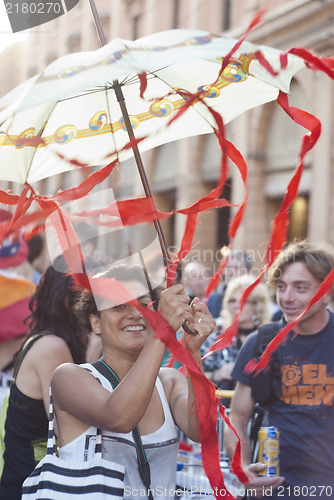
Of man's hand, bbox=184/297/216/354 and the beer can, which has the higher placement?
man's hand, bbox=184/297/216/354

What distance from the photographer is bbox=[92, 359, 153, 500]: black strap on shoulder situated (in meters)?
1.91

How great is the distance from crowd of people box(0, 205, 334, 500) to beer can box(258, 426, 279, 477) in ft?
0.11

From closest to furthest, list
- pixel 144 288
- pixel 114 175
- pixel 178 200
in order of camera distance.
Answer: pixel 144 288 < pixel 114 175 < pixel 178 200

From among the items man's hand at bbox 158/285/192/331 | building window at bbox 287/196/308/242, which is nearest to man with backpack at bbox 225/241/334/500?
man's hand at bbox 158/285/192/331

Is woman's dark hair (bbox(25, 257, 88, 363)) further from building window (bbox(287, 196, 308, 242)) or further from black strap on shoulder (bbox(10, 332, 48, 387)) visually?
building window (bbox(287, 196, 308, 242))

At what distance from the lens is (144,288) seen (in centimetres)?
212

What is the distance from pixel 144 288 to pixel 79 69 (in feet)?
2.58

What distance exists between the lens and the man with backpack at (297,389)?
271 centimetres

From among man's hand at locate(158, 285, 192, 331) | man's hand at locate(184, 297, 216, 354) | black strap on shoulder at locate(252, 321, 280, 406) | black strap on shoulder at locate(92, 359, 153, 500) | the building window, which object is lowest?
the building window

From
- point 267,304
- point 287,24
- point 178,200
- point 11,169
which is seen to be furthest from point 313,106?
point 11,169

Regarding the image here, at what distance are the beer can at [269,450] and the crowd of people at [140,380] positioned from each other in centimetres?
3

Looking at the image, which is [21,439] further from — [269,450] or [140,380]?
[269,450]

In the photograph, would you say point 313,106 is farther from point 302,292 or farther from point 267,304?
point 302,292

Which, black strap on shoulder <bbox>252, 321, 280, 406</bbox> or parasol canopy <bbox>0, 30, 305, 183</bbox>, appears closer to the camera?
parasol canopy <bbox>0, 30, 305, 183</bbox>
